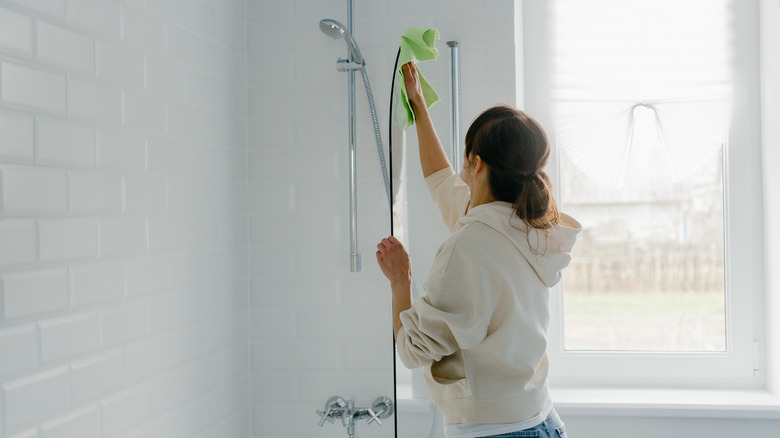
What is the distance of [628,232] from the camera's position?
1.95 metres

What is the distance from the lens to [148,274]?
1371 millimetres

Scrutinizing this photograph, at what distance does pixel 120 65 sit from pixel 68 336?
54cm

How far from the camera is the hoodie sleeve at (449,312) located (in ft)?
3.59

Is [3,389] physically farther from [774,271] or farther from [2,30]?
[774,271]

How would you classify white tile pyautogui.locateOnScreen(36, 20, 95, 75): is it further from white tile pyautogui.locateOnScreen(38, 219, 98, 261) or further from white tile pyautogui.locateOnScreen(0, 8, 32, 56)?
white tile pyautogui.locateOnScreen(38, 219, 98, 261)

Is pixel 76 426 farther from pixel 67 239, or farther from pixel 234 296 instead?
pixel 234 296

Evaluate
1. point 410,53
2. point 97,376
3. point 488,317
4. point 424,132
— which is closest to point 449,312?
point 488,317

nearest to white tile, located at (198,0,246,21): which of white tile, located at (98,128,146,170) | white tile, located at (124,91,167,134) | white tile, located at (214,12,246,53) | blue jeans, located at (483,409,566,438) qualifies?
white tile, located at (214,12,246,53)

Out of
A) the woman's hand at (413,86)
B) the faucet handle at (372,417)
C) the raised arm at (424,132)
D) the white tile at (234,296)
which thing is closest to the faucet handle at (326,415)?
the faucet handle at (372,417)

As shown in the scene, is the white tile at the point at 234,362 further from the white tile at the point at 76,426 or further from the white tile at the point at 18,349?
the white tile at the point at 18,349

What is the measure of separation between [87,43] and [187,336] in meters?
0.71

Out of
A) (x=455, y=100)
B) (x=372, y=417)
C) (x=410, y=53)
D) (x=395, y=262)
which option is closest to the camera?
(x=395, y=262)

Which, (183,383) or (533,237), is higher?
(533,237)

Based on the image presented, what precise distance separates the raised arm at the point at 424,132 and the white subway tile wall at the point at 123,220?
561 millimetres
